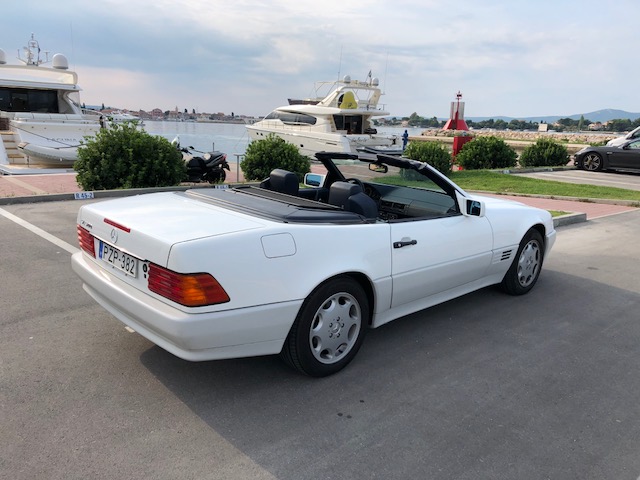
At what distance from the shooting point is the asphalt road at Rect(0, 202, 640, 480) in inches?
99.5

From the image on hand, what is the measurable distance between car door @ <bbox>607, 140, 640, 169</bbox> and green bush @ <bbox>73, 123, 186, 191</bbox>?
1619cm

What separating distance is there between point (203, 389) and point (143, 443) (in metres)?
0.60

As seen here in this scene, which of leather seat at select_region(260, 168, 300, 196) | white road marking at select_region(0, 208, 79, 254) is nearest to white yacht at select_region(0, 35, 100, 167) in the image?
white road marking at select_region(0, 208, 79, 254)

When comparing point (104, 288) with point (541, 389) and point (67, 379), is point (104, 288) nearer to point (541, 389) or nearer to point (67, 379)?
point (67, 379)

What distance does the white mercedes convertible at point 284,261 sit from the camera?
9.13 ft

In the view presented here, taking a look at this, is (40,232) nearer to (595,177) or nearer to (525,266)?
Result: (525,266)

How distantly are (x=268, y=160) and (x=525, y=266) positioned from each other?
8.82 m

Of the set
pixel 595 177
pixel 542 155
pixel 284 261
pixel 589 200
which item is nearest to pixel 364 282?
pixel 284 261

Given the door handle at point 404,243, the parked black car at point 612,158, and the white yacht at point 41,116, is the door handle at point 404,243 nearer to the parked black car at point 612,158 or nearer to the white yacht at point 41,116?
the white yacht at point 41,116

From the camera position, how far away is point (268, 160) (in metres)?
12.9

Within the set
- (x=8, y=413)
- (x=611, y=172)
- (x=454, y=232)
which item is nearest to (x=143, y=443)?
(x=8, y=413)

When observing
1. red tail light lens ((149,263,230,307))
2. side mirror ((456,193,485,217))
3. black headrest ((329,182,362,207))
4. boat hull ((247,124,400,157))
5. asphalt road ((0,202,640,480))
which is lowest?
asphalt road ((0,202,640,480))

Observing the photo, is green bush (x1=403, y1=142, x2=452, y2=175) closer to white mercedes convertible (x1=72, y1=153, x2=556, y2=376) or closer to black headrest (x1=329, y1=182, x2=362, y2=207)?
white mercedes convertible (x1=72, y1=153, x2=556, y2=376)

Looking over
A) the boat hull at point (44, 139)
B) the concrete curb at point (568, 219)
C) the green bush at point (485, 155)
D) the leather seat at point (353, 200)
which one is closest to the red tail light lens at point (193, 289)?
the leather seat at point (353, 200)
